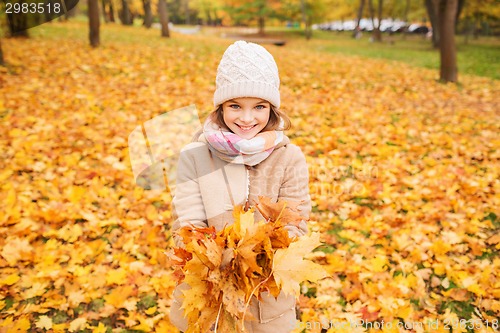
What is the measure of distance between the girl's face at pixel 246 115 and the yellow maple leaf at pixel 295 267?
675mm

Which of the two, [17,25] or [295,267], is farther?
[17,25]

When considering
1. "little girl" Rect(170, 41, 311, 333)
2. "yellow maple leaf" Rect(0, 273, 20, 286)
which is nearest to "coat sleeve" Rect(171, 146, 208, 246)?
"little girl" Rect(170, 41, 311, 333)

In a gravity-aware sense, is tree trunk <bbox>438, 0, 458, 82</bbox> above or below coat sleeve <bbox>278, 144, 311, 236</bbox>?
above

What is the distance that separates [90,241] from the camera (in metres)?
3.37

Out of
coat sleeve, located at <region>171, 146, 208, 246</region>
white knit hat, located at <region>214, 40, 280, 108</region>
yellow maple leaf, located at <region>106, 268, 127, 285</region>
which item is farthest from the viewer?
yellow maple leaf, located at <region>106, 268, 127, 285</region>

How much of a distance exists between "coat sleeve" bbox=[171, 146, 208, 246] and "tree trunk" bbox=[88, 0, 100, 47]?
10841mm

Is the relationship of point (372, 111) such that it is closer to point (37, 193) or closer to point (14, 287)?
point (37, 193)

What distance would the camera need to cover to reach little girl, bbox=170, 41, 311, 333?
167cm

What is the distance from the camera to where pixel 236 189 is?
1764 mm

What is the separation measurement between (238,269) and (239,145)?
623 millimetres

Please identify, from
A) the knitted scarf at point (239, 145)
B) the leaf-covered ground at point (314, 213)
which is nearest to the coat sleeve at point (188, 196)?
the knitted scarf at point (239, 145)

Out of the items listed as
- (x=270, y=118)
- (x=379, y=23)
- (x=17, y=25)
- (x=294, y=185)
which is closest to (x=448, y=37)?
(x=270, y=118)

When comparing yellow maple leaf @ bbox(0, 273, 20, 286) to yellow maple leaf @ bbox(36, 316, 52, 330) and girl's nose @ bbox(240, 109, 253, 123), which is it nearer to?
yellow maple leaf @ bbox(36, 316, 52, 330)

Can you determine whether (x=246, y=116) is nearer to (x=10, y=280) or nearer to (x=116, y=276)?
(x=116, y=276)
